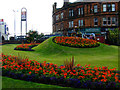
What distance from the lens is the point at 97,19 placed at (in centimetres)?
4753

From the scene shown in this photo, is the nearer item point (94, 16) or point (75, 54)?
point (75, 54)

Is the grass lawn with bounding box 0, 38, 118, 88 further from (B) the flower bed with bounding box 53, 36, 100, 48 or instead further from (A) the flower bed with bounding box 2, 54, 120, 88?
(A) the flower bed with bounding box 2, 54, 120, 88

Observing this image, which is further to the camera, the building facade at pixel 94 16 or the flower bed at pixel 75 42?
the building facade at pixel 94 16

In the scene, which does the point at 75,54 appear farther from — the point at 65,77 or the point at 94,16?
the point at 94,16

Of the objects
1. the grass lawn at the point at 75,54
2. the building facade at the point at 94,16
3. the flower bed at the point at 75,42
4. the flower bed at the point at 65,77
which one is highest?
the building facade at the point at 94,16

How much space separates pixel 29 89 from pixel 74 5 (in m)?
45.9

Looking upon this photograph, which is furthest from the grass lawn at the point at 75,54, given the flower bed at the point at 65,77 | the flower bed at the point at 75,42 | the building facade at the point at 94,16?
the building facade at the point at 94,16

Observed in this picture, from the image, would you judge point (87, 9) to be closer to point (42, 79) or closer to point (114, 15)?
point (114, 15)

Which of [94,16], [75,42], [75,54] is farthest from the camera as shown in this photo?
[94,16]

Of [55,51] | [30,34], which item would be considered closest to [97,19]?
[30,34]

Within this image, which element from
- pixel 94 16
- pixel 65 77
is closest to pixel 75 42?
pixel 65 77

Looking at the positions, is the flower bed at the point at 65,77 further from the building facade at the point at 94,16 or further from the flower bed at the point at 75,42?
the building facade at the point at 94,16

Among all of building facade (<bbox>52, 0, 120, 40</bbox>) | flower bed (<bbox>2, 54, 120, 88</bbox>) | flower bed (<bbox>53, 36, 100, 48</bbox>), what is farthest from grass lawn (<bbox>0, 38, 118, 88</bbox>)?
building facade (<bbox>52, 0, 120, 40</bbox>)

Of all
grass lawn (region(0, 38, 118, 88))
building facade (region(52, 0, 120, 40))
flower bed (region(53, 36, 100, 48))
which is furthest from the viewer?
building facade (region(52, 0, 120, 40))
